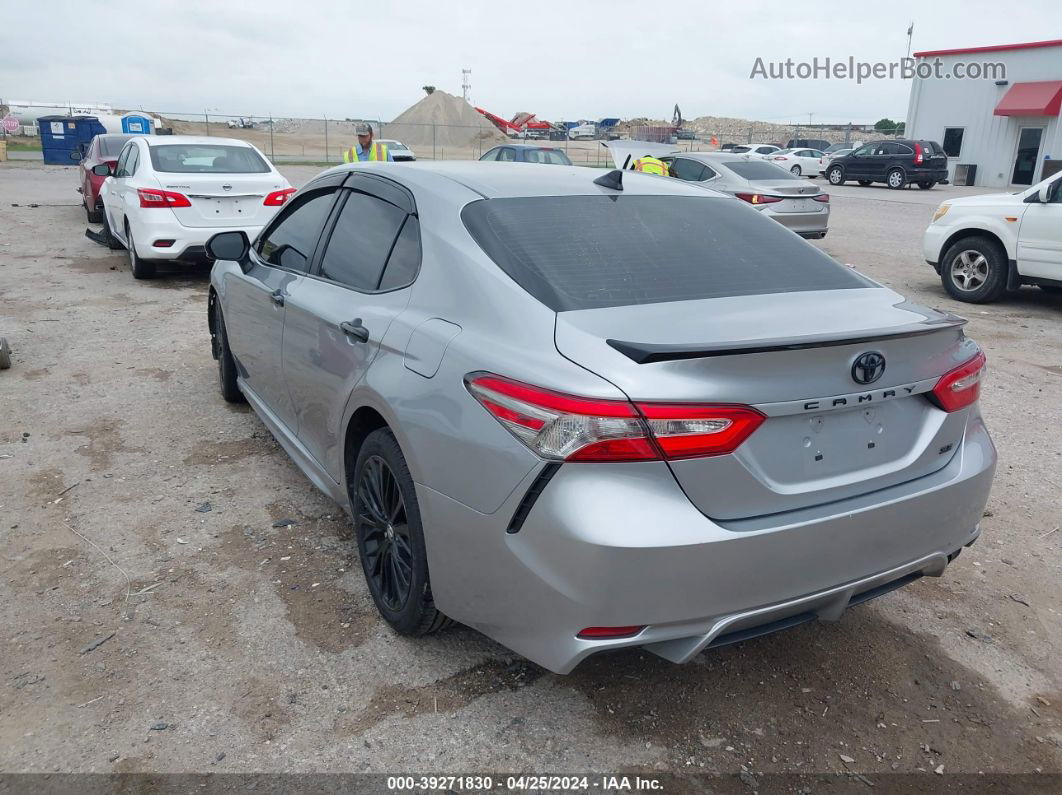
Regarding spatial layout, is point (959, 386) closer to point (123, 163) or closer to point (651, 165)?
point (123, 163)

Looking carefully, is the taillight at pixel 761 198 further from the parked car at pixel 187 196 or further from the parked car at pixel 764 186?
the parked car at pixel 187 196

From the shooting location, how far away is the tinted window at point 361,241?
10.9 feet

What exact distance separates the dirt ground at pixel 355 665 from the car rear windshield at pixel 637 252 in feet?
4.38

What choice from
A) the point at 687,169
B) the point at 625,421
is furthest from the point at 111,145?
the point at 625,421

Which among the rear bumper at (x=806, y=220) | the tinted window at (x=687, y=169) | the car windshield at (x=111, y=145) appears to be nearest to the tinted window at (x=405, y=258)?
the rear bumper at (x=806, y=220)

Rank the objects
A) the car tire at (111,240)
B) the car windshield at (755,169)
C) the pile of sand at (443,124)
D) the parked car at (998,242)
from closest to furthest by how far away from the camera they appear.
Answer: the parked car at (998,242), the car tire at (111,240), the car windshield at (755,169), the pile of sand at (443,124)

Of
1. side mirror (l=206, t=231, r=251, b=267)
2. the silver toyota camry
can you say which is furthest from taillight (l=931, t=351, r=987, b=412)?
side mirror (l=206, t=231, r=251, b=267)

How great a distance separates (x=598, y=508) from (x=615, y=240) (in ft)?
3.94

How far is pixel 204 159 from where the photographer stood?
10383 millimetres

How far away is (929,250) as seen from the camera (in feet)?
32.9

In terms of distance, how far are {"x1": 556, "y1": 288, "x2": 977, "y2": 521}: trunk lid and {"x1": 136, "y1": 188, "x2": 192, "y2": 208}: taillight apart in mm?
8364

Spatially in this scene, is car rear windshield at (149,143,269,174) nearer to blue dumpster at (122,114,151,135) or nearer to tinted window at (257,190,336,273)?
tinted window at (257,190,336,273)

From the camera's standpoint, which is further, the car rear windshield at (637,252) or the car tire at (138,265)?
the car tire at (138,265)

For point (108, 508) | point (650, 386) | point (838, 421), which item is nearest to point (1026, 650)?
point (838, 421)
